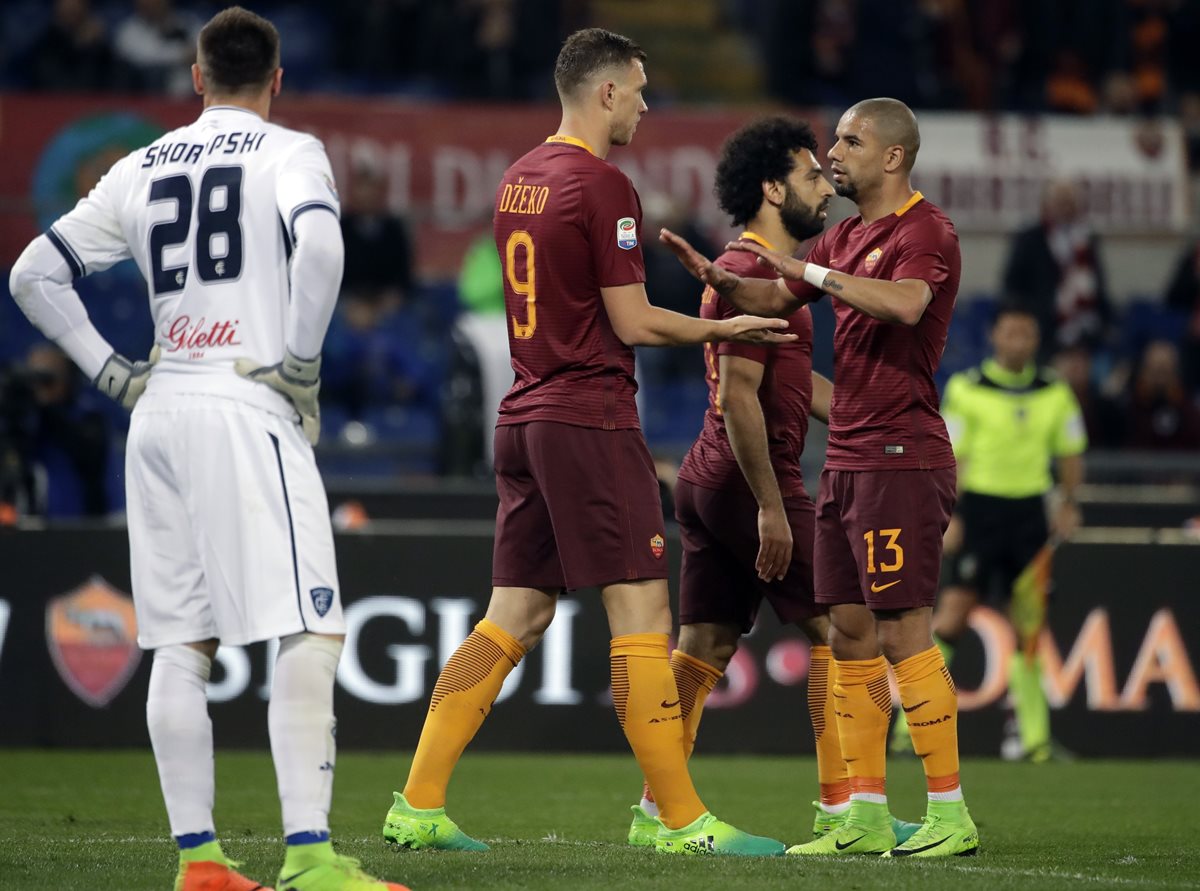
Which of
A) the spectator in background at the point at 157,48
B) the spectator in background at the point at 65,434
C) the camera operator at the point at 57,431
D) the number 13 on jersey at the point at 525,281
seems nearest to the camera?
the number 13 on jersey at the point at 525,281

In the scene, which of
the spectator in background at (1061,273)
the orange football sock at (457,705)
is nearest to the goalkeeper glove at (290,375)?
the orange football sock at (457,705)

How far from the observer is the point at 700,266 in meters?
5.37

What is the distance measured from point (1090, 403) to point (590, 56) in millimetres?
8989

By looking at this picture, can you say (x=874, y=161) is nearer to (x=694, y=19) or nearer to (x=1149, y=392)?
(x=1149, y=392)

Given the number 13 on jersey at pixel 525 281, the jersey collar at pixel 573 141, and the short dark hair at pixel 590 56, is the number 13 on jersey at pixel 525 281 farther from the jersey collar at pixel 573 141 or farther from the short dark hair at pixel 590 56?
the short dark hair at pixel 590 56

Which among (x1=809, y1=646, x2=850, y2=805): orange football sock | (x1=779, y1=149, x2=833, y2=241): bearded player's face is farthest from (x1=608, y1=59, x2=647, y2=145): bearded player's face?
(x1=809, y1=646, x2=850, y2=805): orange football sock

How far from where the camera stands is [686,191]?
15.0 meters

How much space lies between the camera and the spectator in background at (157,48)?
47.8 ft

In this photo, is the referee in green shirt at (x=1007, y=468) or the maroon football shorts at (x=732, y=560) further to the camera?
the referee in green shirt at (x=1007, y=468)

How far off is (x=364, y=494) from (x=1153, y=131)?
9.26 meters

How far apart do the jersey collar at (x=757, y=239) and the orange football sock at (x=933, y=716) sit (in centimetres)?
143

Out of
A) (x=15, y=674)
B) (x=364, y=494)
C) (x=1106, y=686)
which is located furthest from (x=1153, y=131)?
(x=15, y=674)

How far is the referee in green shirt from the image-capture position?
9.99 metres

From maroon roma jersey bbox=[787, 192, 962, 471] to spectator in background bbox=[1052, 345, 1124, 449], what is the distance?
804 centimetres
